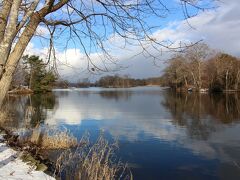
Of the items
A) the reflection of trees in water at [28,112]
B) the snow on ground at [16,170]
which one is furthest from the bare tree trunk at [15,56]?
the reflection of trees in water at [28,112]

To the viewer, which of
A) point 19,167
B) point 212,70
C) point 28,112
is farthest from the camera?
point 212,70

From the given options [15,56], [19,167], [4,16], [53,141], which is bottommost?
[53,141]

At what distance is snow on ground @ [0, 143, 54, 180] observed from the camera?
6657 mm

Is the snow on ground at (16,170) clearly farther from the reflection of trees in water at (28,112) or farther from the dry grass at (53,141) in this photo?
the reflection of trees in water at (28,112)

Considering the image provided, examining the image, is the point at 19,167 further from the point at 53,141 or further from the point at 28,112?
the point at 28,112

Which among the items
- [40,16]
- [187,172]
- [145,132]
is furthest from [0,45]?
[145,132]

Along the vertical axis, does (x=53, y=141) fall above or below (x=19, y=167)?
below

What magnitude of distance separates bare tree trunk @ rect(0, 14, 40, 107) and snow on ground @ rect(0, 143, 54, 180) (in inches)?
129

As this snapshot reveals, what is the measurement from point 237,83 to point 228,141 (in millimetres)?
56497

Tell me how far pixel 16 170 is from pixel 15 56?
4045mm

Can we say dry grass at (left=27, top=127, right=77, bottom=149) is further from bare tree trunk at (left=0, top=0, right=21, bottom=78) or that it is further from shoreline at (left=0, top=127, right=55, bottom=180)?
bare tree trunk at (left=0, top=0, right=21, bottom=78)

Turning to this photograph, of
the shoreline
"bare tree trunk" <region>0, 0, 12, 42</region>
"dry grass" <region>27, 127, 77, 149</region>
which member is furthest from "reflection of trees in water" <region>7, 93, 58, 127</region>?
"bare tree trunk" <region>0, 0, 12, 42</region>

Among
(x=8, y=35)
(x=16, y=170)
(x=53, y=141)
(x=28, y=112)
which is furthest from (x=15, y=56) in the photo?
(x=28, y=112)

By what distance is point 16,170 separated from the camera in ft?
23.2
